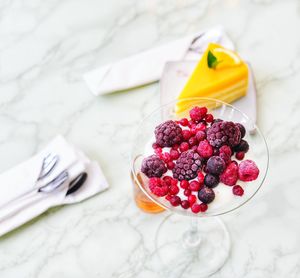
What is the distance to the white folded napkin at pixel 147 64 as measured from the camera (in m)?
1.39

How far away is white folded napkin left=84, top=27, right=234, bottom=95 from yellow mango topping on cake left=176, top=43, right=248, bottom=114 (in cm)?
12

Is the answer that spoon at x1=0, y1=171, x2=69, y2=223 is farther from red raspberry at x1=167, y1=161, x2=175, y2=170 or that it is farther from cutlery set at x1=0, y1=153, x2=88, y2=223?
red raspberry at x1=167, y1=161, x2=175, y2=170

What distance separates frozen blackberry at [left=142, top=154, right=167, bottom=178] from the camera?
0.95m

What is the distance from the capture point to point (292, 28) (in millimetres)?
1530

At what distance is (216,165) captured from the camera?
0.92 metres

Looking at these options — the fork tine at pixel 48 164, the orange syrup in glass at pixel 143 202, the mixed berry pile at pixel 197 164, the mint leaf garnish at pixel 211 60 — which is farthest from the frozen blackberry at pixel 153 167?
the mint leaf garnish at pixel 211 60

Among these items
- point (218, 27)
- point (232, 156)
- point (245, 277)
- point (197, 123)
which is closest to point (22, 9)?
point (218, 27)

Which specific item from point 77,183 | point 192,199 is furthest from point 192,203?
point 77,183

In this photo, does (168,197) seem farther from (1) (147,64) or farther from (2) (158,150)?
(1) (147,64)

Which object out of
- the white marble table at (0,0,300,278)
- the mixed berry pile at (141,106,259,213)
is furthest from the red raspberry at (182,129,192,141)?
the white marble table at (0,0,300,278)

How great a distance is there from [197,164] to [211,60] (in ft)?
1.46

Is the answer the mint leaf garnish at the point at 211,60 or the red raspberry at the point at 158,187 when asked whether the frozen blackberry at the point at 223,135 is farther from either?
the mint leaf garnish at the point at 211,60

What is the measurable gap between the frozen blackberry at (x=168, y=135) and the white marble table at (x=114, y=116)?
28cm

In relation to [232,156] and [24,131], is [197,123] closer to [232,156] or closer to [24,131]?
[232,156]
